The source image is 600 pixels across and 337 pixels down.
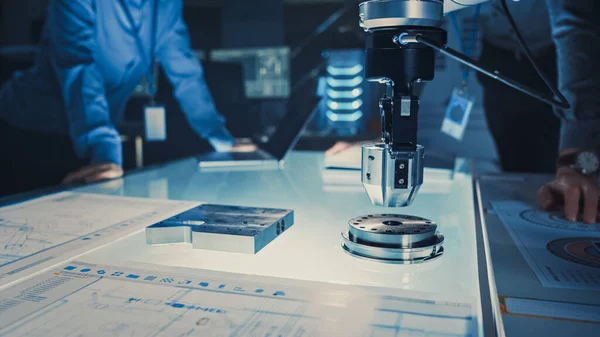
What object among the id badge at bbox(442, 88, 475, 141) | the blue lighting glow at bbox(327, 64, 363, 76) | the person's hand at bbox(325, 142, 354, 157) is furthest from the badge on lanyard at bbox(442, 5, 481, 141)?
the blue lighting glow at bbox(327, 64, 363, 76)

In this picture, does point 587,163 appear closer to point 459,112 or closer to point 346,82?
point 459,112

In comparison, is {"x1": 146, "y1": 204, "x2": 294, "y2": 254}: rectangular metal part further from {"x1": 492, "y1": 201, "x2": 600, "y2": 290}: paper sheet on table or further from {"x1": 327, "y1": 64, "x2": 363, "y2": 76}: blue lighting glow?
{"x1": 327, "y1": 64, "x2": 363, "y2": 76}: blue lighting glow

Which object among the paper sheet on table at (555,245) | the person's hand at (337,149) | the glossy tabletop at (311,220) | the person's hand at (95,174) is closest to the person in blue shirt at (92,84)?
the person's hand at (95,174)

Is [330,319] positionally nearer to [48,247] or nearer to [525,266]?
[525,266]

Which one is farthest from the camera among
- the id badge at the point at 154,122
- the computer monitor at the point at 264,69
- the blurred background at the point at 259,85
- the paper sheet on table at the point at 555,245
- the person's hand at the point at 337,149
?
the computer monitor at the point at 264,69

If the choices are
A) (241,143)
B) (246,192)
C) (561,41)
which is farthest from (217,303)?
(241,143)

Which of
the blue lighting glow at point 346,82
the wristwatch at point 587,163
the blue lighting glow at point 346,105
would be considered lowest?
the wristwatch at point 587,163

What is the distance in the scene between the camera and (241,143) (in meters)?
1.98

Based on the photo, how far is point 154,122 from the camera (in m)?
1.58

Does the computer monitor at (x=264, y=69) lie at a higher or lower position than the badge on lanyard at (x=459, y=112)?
higher

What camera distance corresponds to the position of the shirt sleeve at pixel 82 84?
1.61m

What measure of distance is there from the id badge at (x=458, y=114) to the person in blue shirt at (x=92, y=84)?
0.90m

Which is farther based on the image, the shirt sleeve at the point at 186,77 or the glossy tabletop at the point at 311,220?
the shirt sleeve at the point at 186,77

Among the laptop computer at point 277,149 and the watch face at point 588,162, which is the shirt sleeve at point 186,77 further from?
the watch face at point 588,162
